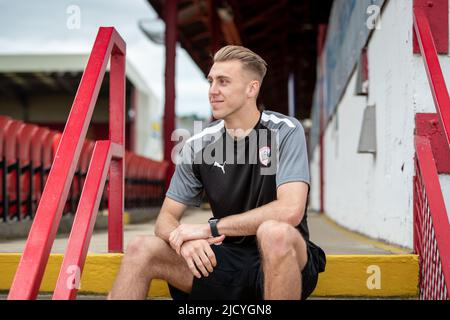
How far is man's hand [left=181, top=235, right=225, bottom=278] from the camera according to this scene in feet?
6.89

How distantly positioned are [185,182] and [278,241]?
23.4 inches

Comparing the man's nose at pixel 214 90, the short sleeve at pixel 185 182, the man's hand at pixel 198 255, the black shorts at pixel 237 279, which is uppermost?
the man's nose at pixel 214 90

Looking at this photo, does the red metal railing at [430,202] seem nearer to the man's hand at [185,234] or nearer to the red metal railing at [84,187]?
the man's hand at [185,234]

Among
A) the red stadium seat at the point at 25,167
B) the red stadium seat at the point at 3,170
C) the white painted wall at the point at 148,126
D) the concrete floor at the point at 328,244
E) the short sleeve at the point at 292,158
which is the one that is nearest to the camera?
the short sleeve at the point at 292,158

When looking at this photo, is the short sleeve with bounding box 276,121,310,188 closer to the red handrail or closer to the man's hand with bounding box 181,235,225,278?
the man's hand with bounding box 181,235,225,278

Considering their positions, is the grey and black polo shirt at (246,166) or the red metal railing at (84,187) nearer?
the red metal railing at (84,187)

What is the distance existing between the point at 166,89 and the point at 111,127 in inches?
301

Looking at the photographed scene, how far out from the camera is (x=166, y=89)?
1041 cm

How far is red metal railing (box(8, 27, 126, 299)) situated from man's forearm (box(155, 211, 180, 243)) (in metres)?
0.24

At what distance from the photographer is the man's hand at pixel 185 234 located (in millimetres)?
2129

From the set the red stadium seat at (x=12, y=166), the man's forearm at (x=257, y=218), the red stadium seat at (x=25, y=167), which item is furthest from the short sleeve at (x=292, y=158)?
the red stadium seat at (x=25, y=167)

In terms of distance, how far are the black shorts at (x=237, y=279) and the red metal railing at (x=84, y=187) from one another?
0.44 m
